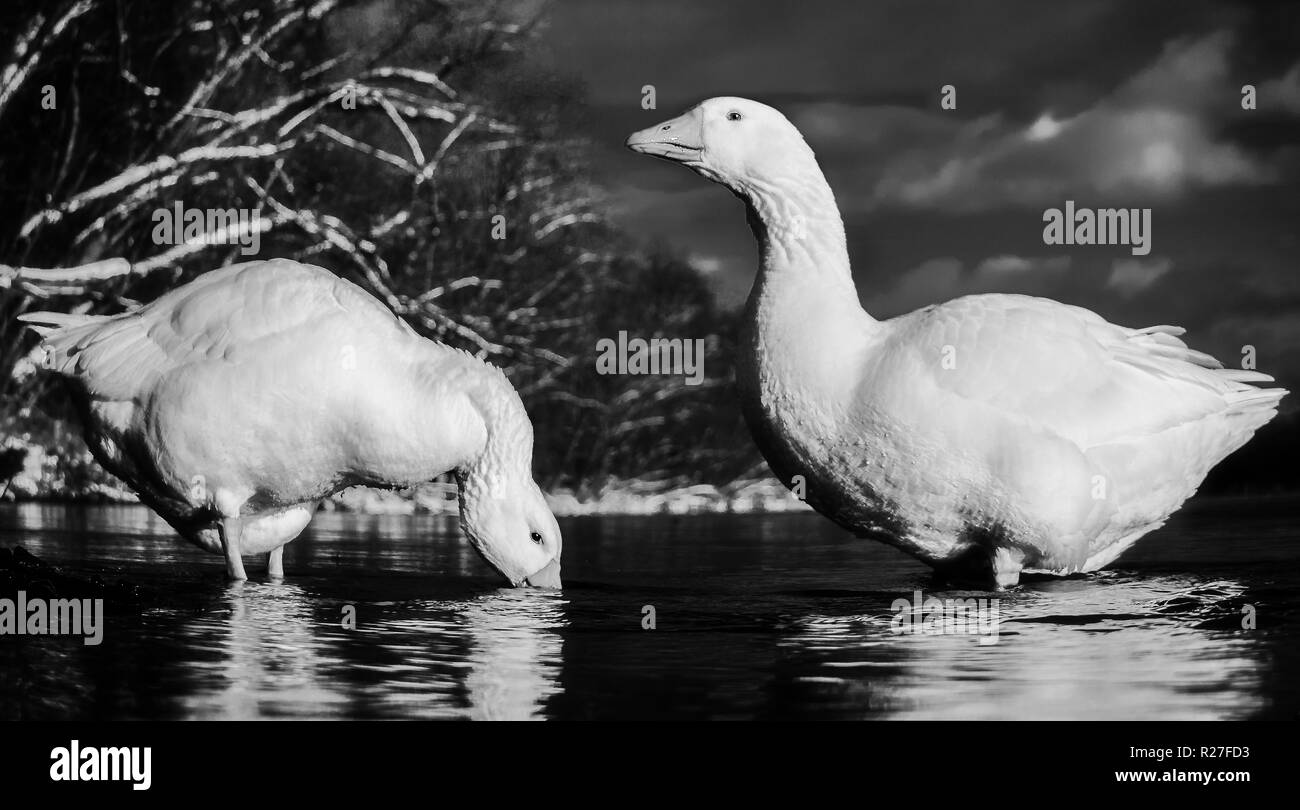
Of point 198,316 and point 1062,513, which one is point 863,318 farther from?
point 198,316

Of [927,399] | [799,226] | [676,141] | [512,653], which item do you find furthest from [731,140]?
[512,653]

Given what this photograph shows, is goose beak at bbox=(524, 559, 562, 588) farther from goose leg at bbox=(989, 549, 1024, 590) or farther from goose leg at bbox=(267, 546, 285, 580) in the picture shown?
goose leg at bbox=(989, 549, 1024, 590)

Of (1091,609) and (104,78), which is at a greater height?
(104,78)

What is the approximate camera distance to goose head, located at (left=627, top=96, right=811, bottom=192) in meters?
6.53

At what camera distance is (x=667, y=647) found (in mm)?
4980

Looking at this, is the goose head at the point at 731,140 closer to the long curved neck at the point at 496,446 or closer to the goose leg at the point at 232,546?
the long curved neck at the point at 496,446

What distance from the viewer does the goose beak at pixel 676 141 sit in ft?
21.5

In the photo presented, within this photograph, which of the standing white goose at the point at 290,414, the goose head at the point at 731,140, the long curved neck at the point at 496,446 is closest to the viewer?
the goose head at the point at 731,140

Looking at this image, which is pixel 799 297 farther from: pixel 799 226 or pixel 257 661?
pixel 257 661

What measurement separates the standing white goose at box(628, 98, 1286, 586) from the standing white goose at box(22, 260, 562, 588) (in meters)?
1.58

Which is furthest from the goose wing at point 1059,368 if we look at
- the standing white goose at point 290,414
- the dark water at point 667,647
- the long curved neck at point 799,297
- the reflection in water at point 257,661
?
the reflection in water at point 257,661

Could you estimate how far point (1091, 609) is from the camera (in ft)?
19.0

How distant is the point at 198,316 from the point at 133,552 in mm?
2393
